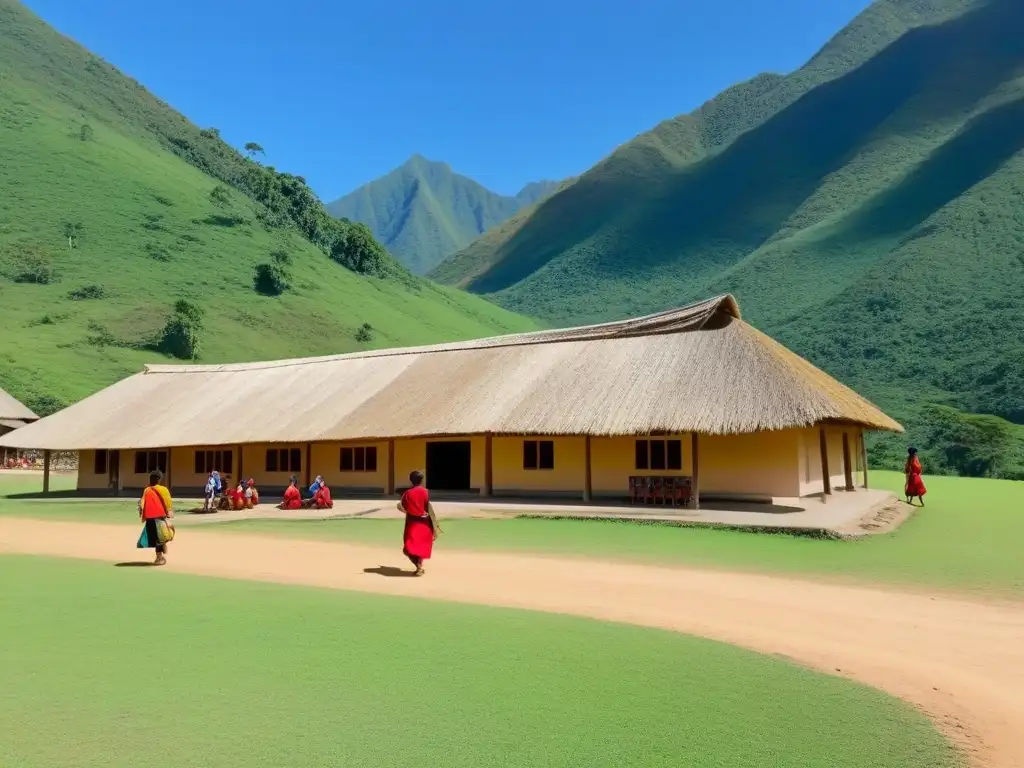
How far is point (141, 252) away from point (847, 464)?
68037 mm

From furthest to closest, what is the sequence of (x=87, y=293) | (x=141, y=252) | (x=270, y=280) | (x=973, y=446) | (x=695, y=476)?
(x=270, y=280)
(x=141, y=252)
(x=87, y=293)
(x=973, y=446)
(x=695, y=476)

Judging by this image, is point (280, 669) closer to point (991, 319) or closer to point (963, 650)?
point (963, 650)

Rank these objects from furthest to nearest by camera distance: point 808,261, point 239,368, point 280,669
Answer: point 808,261
point 239,368
point 280,669

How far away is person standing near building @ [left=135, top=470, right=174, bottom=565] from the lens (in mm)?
11164

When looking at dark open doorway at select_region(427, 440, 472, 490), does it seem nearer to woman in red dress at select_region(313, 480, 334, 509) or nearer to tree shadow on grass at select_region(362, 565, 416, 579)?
woman in red dress at select_region(313, 480, 334, 509)

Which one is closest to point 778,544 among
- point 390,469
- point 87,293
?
point 390,469

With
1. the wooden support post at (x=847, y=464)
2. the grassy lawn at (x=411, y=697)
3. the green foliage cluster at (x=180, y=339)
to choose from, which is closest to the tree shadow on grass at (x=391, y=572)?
the grassy lawn at (x=411, y=697)

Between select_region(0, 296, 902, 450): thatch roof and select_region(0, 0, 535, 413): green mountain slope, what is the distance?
956 inches

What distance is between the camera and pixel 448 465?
2538 centimetres

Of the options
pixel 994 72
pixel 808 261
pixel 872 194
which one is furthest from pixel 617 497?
pixel 994 72

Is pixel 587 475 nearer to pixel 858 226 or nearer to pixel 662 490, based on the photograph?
pixel 662 490

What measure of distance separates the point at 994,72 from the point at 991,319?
6880 centimetres

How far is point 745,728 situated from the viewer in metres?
4.95

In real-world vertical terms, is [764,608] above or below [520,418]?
below
